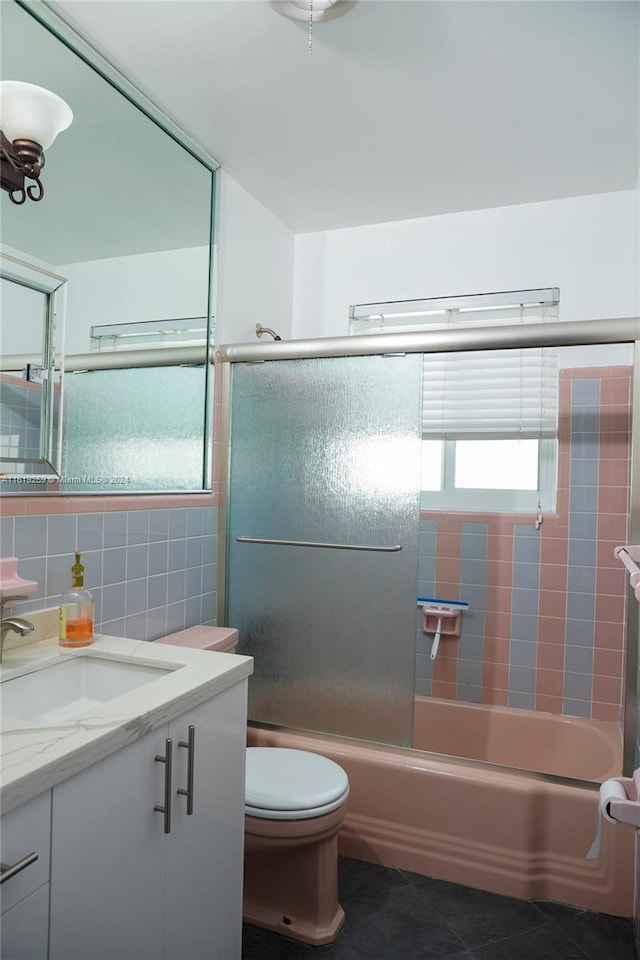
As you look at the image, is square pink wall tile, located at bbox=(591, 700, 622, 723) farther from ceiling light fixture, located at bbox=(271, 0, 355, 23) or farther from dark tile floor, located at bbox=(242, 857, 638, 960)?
ceiling light fixture, located at bbox=(271, 0, 355, 23)

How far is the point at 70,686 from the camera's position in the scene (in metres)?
1.45

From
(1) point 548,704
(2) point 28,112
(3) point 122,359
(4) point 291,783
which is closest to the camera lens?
(2) point 28,112

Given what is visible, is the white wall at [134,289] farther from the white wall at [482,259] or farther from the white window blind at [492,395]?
the white window blind at [492,395]

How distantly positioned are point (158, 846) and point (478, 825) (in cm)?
121

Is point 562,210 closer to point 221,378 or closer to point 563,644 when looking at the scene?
point 221,378

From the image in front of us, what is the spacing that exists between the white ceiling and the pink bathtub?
2.14 metres

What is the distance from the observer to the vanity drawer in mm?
829

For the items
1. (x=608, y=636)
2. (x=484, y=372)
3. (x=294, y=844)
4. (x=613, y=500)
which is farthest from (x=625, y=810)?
(x=484, y=372)

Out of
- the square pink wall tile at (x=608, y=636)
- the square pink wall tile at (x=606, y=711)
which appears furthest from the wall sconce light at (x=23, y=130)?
the square pink wall tile at (x=606, y=711)

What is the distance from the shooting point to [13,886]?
84 cm

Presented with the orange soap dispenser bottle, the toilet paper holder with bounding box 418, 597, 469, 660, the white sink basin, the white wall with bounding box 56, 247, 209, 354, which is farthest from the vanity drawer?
the toilet paper holder with bounding box 418, 597, 469, 660

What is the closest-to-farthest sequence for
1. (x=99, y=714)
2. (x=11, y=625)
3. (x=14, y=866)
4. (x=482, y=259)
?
(x=14, y=866)
(x=99, y=714)
(x=11, y=625)
(x=482, y=259)

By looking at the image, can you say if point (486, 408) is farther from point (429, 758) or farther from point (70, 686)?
point (70, 686)

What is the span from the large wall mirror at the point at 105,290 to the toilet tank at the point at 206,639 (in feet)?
1.62
